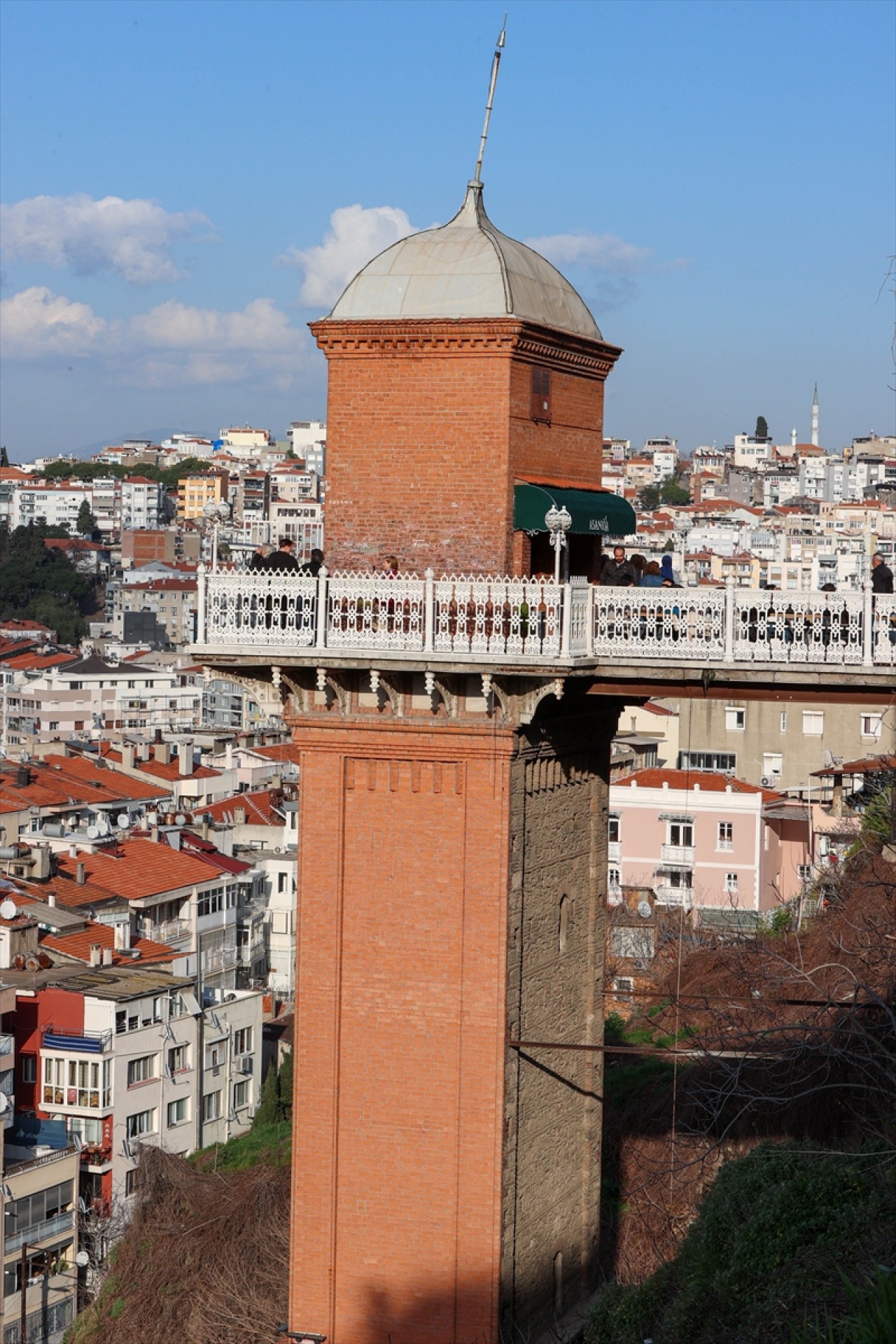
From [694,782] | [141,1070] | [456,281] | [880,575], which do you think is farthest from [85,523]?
[880,575]

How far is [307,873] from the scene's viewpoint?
54.1ft

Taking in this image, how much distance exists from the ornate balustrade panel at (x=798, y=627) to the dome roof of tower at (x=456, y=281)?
2967 millimetres

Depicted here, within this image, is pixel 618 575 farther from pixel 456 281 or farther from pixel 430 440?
pixel 456 281

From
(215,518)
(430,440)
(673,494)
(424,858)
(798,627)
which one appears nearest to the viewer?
(798,627)

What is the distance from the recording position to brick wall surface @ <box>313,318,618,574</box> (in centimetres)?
1617

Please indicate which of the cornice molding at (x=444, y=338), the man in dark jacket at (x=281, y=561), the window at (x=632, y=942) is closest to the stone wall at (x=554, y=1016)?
the man in dark jacket at (x=281, y=561)

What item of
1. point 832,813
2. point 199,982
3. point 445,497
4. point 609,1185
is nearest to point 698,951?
point 199,982

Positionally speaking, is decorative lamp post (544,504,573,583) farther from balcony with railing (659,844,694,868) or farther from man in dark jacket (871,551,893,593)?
balcony with railing (659,844,694,868)

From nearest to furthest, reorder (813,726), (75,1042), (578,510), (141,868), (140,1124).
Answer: (578,510)
(75,1042)
(140,1124)
(141,868)
(813,726)

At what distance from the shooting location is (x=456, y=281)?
53.5 ft

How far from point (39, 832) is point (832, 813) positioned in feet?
68.7

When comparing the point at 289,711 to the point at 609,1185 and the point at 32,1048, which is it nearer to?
the point at 609,1185

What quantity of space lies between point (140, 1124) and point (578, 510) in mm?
25314

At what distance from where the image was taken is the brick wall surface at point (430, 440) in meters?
16.2
